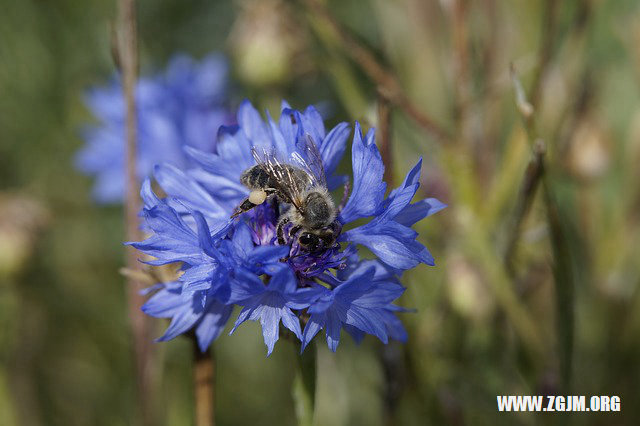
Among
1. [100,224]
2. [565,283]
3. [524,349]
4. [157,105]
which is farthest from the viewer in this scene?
[100,224]

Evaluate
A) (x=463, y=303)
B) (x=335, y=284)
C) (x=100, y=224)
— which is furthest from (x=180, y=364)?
(x=335, y=284)

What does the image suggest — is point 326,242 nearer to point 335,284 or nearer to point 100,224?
point 335,284

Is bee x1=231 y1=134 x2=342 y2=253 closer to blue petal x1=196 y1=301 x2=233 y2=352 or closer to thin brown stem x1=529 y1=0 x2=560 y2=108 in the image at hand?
blue petal x1=196 y1=301 x2=233 y2=352

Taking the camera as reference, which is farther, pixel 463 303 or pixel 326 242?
pixel 463 303

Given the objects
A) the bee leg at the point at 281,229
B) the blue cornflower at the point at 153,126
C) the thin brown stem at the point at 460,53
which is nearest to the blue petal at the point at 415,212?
the bee leg at the point at 281,229

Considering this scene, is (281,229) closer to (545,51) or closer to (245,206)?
(245,206)

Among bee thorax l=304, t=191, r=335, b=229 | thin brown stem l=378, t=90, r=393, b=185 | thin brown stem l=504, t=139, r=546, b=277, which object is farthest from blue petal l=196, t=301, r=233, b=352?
thin brown stem l=504, t=139, r=546, b=277

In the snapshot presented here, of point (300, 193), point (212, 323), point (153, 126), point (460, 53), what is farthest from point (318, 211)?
point (153, 126)
